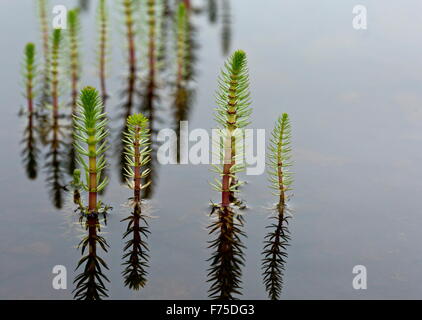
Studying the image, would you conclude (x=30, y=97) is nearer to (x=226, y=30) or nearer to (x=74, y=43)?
(x=74, y=43)

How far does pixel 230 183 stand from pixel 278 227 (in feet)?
1.78

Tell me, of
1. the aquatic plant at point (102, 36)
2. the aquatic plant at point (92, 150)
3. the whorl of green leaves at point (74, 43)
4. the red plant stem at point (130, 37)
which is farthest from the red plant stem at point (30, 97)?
the aquatic plant at point (92, 150)

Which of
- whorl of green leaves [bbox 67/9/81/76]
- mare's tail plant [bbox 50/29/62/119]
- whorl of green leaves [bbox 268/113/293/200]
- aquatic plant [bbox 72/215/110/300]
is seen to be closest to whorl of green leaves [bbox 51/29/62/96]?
mare's tail plant [bbox 50/29/62/119]

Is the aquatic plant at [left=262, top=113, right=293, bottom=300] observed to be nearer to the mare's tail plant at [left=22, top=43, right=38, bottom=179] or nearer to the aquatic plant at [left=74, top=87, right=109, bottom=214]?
the aquatic plant at [left=74, top=87, right=109, bottom=214]

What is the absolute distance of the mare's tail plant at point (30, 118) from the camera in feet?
Answer: 18.8

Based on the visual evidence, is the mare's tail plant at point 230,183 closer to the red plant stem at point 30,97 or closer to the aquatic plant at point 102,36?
the red plant stem at point 30,97

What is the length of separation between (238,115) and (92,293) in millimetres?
1521

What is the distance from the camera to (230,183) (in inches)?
210

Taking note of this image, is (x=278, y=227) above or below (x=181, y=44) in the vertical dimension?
below

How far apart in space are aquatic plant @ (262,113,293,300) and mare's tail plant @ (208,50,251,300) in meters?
0.17

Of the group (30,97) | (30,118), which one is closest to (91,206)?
(30,118)

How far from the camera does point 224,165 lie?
16.9ft

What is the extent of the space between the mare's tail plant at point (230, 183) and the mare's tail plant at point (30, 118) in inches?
54.3

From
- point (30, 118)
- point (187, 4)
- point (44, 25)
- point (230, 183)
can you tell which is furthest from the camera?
point (187, 4)
